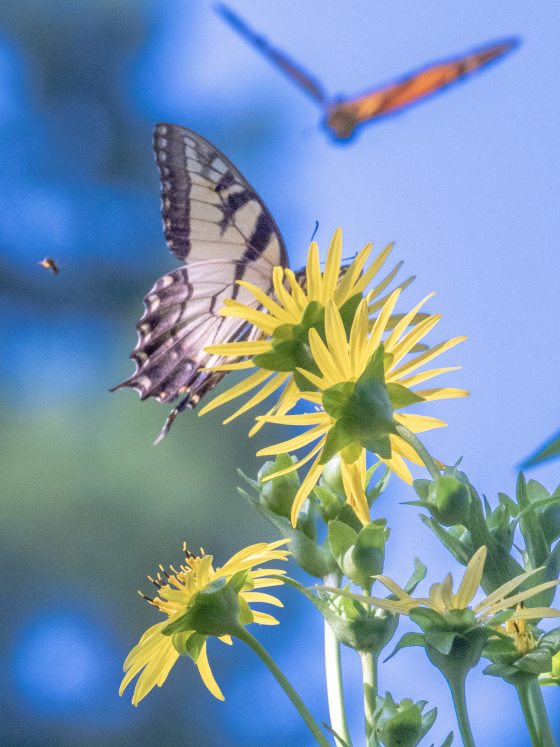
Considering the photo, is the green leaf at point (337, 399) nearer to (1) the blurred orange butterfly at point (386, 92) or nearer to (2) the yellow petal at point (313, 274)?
(2) the yellow petal at point (313, 274)

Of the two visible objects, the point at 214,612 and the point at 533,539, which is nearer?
the point at 533,539

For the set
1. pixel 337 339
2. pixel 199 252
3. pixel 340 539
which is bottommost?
pixel 340 539

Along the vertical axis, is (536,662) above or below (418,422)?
below

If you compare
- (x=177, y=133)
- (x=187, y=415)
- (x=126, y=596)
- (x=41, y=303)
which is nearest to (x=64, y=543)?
(x=126, y=596)

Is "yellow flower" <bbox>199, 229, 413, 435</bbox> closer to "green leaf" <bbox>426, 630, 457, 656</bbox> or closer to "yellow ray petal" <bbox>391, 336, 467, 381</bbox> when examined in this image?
"yellow ray petal" <bbox>391, 336, 467, 381</bbox>

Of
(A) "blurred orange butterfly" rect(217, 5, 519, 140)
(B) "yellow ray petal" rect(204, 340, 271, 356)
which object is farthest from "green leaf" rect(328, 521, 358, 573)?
(A) "blurred orange butterfly" rect(217, 5, 519, 140)

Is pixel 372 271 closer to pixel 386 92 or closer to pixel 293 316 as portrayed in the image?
pixel 293 316

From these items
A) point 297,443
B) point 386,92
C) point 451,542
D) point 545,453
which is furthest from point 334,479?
point 386,92
